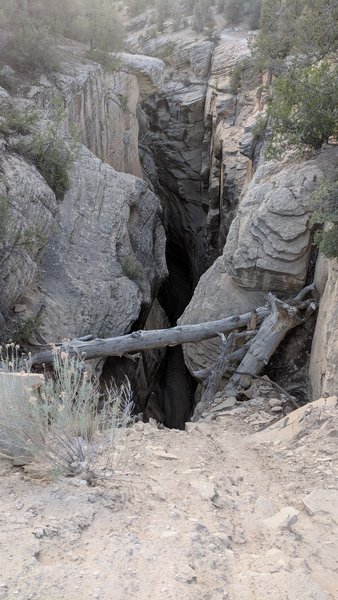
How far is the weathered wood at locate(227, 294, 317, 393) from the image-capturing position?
8.43 m

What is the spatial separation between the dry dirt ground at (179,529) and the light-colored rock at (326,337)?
1354 mm

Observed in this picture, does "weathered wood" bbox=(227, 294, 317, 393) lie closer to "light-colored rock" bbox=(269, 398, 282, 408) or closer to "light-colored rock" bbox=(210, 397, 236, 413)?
"light-colored rock" bbox=(210, 397, 236, 413)

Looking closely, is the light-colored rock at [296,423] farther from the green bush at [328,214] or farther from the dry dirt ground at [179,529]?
the green bush at [328,214]

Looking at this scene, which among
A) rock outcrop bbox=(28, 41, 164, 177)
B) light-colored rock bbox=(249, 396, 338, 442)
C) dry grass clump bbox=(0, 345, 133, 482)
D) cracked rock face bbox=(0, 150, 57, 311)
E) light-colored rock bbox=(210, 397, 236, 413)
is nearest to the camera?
dry grass clump bbox=(0, 345, 133, 482)

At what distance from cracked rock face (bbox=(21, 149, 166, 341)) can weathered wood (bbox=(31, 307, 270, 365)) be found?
71cm

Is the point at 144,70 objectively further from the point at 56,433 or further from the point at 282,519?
the point at 282,519

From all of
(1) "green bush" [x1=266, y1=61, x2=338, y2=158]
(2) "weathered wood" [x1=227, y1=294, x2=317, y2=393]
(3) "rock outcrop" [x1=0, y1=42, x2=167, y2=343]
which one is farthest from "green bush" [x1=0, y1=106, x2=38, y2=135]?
(2) "weathered wood" [x1=227, y1=294, x2=317, y2=393]

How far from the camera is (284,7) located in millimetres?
8461

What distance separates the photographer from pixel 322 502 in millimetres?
3811

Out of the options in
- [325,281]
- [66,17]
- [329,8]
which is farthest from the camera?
[66,17]

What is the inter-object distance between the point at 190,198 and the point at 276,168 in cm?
1222

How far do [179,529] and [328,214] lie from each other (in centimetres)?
471

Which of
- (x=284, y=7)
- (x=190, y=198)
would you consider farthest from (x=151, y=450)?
(x=190, y=198)

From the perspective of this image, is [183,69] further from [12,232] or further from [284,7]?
[12,232]
